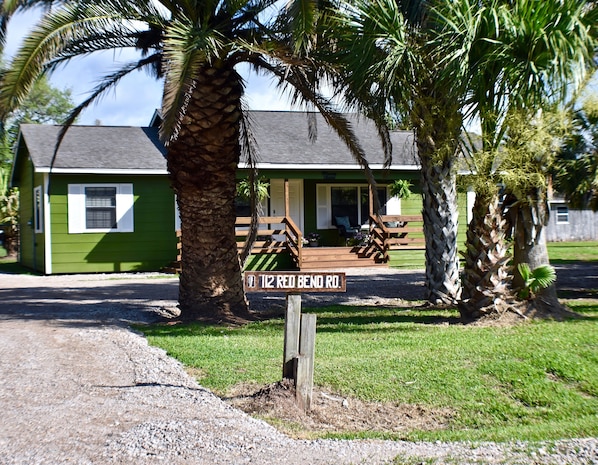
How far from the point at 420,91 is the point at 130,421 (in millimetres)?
7243

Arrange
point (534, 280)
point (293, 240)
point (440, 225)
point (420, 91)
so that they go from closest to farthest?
point (534, 280) < point (420, 91) < point (440, 225) < point (293, 240)

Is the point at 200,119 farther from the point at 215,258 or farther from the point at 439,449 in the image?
the point at 439,449

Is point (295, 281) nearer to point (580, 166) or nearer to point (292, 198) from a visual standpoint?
point (580, 166)

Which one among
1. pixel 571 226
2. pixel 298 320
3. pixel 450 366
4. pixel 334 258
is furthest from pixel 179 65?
pixel 571 226

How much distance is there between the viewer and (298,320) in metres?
6.41

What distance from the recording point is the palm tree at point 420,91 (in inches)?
381

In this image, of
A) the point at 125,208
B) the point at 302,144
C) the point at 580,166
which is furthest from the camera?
the point at 302,144

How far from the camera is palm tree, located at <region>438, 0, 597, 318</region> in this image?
860 cm

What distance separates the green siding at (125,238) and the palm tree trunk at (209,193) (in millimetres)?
9324

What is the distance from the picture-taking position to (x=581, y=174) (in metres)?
13.5

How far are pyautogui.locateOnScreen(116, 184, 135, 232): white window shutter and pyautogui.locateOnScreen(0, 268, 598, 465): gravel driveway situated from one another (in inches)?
396

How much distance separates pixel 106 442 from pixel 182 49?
576 cm

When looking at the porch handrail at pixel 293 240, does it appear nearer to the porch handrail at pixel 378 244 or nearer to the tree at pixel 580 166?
the porch handrail at pixel 378 244

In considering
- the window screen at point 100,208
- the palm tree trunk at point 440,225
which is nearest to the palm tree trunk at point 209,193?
the palm tree trunk at point 440,225
